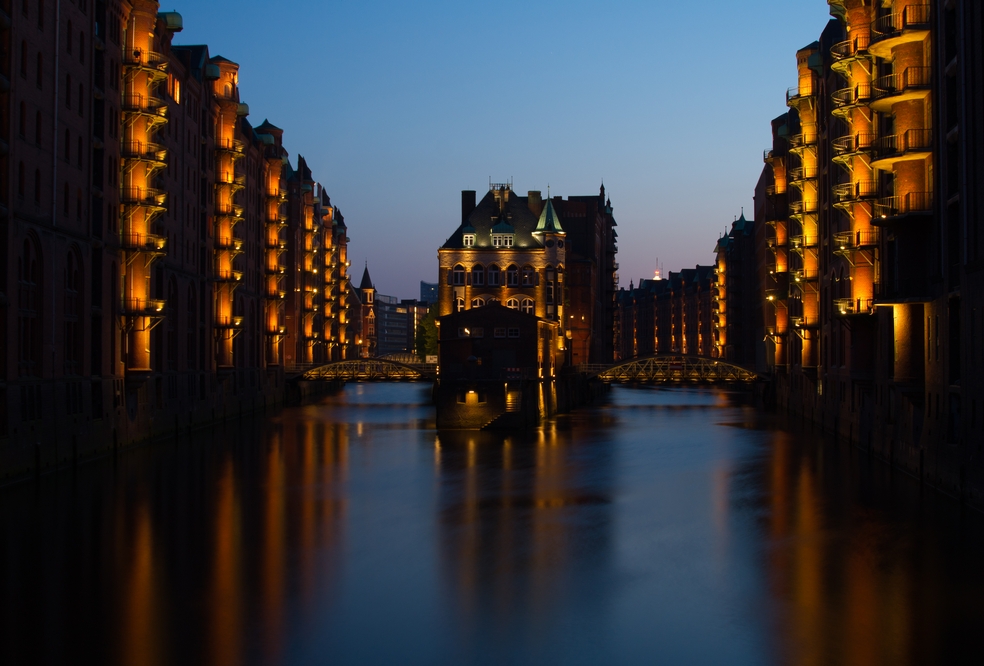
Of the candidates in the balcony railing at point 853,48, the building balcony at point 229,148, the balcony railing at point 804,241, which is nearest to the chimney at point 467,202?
the building balcony at point 229,148

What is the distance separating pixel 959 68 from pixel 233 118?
56.6m

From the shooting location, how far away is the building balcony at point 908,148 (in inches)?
1624

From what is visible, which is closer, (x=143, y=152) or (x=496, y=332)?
(x=143, y=152)

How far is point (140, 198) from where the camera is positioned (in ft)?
185

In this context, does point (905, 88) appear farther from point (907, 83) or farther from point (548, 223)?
point (548, 223)

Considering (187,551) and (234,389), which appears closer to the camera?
(187,551)

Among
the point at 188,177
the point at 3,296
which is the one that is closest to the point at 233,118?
the point at 188,177

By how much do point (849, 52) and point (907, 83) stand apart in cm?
963

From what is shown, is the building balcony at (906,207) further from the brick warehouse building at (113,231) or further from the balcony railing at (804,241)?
the brick warehouse building at (113,231)

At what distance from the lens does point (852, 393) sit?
6009 centimetres

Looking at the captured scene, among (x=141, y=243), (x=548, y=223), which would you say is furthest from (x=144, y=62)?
(x=548, y=223)

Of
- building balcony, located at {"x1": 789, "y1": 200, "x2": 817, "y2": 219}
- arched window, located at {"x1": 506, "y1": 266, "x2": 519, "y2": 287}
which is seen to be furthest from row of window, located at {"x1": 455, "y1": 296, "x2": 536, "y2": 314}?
building balcony, located at {"x1": 789, "y1": 200, "x2": 817, "y2": 219}

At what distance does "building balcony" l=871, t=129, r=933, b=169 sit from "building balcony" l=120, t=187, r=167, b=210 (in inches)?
1374

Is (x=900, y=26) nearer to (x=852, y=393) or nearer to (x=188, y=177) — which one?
(x=852, y=393)
